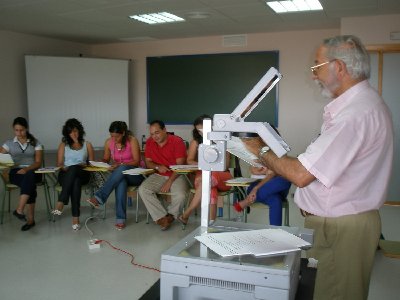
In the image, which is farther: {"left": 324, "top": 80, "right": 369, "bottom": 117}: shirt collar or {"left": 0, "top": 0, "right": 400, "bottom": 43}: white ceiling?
{"left": 0, "top": 0, "right": 400, "bottom": 43}: white ceiling

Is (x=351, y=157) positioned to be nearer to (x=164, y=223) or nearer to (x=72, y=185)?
(x=164, y=223)

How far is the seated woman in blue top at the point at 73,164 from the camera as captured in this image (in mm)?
4242

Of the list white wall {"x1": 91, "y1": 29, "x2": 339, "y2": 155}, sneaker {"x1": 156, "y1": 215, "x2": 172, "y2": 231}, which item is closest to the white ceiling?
white wall {"x1": 91, "y1": 29, "x2": 339, "y2": 155}

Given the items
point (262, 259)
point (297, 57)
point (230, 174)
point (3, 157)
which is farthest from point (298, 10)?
point (262, 259)

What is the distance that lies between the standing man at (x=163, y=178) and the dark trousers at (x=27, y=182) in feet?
3.94

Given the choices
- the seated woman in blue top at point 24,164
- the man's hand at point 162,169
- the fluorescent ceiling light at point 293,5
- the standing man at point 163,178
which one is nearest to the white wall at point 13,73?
the seated woman in blue top at point 24,164

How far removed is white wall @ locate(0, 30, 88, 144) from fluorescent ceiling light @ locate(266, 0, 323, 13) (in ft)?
12.9

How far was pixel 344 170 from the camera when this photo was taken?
117cm

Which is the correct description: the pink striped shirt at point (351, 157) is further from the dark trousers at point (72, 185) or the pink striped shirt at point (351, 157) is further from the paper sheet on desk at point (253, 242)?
the dark trousers at point (72, 185)

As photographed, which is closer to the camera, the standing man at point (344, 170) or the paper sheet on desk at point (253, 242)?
the paper sheet on desk at point (253, 242)

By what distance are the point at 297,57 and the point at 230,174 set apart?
111 inches

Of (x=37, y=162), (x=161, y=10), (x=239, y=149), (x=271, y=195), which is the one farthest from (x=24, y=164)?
(x=239, y=149)

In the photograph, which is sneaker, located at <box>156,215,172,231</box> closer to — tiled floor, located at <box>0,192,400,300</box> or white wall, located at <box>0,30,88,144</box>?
tiled floor, located at <box>0,192,400,300</box>

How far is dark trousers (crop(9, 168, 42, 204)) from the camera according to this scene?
4266mm
